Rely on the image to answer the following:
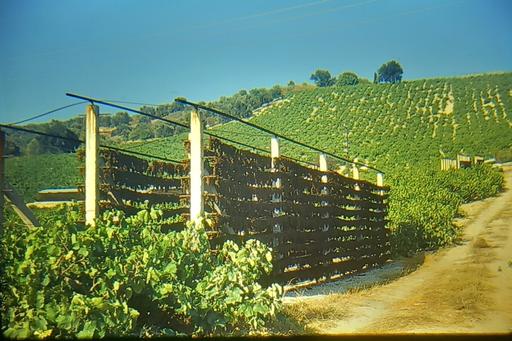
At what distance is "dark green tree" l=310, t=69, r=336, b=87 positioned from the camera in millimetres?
7587

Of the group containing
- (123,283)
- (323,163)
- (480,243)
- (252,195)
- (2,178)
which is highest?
(323,163)

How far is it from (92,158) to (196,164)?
49.6 inches

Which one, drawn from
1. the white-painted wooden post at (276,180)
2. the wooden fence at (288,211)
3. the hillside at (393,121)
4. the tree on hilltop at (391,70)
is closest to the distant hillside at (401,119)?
the hillside at (393,121)

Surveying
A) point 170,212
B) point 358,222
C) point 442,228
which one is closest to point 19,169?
point 170,212

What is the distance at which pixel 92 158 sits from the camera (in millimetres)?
5199

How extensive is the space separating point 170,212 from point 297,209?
2.34 m

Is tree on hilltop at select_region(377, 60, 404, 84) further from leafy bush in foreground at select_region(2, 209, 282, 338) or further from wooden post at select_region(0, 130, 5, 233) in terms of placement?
wooden post at select_region(0, 130, 5, 233)

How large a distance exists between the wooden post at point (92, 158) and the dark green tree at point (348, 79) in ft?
14.3

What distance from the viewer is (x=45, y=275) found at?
3.58 metres

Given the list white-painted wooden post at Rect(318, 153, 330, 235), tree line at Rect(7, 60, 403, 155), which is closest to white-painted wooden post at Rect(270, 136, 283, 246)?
tree line at Rect(7, 60, 403, 155)

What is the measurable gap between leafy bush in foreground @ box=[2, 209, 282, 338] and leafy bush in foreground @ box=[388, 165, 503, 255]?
9.72 m

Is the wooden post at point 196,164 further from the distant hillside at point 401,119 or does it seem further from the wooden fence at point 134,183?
the distant hillside at point 401,119

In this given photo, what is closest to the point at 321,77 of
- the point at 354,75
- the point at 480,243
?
the point at 354,75

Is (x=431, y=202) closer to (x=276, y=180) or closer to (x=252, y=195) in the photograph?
(x=276, y=180)
